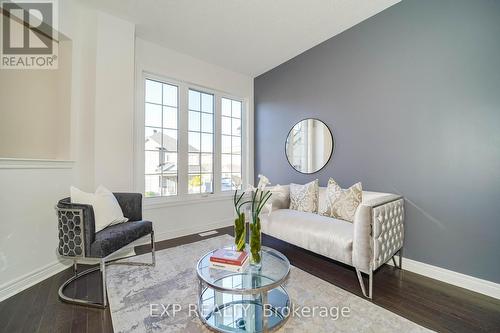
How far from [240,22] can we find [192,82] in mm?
1247

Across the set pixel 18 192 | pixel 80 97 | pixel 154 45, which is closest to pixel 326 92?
pixel 154 45

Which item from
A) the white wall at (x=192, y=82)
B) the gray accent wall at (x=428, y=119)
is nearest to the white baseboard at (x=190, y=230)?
the white wall at (x=192, y=82)

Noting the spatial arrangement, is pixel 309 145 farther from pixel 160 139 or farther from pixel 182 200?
pixel 160 139

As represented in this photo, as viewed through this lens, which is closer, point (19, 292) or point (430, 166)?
point (19, 292)

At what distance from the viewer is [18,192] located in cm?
194

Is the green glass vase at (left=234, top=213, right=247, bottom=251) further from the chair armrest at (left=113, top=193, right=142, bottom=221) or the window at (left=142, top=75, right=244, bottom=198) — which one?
the window at (left=142, top=75, right=244, bottom=198)

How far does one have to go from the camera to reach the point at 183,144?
11.3ft

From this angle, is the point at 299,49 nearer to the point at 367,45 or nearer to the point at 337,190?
the point at 367,45

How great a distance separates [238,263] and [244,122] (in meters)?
3.23

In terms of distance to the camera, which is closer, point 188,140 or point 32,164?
point 32,164

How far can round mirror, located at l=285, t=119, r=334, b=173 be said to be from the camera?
3070mm

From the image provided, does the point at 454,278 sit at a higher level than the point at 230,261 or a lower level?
lower

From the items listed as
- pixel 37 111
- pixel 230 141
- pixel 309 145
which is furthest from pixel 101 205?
pixel 309 145

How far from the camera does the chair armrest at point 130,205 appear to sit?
2391mm
